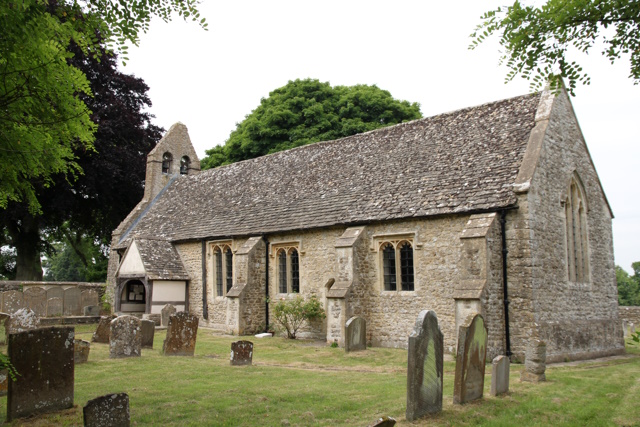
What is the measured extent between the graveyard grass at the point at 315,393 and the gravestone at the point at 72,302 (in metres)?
13.0

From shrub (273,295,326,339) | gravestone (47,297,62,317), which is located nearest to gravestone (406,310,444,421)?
shrub (273,295,326,339)

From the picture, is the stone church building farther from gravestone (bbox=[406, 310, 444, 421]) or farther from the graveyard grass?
gravestone (bbox=[406, 310, 444, 421])

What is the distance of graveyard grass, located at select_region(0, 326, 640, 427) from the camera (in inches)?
318

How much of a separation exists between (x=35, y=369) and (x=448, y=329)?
37.8 ft

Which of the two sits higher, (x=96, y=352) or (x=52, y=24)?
(x=52, y=24)

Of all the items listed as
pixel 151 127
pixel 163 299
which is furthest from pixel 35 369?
pixel 151 127

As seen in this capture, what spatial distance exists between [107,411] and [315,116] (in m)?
31.8

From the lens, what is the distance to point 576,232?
18.0 meters

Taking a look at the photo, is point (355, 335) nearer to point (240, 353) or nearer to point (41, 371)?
point (240, 353)

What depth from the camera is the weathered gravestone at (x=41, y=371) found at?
7754 mm

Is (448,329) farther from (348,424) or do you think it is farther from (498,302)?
(348,424)

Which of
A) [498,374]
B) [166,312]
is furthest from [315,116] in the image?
[498,374]

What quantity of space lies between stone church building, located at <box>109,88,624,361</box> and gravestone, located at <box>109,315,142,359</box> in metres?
6.34

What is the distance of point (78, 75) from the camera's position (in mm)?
7281
